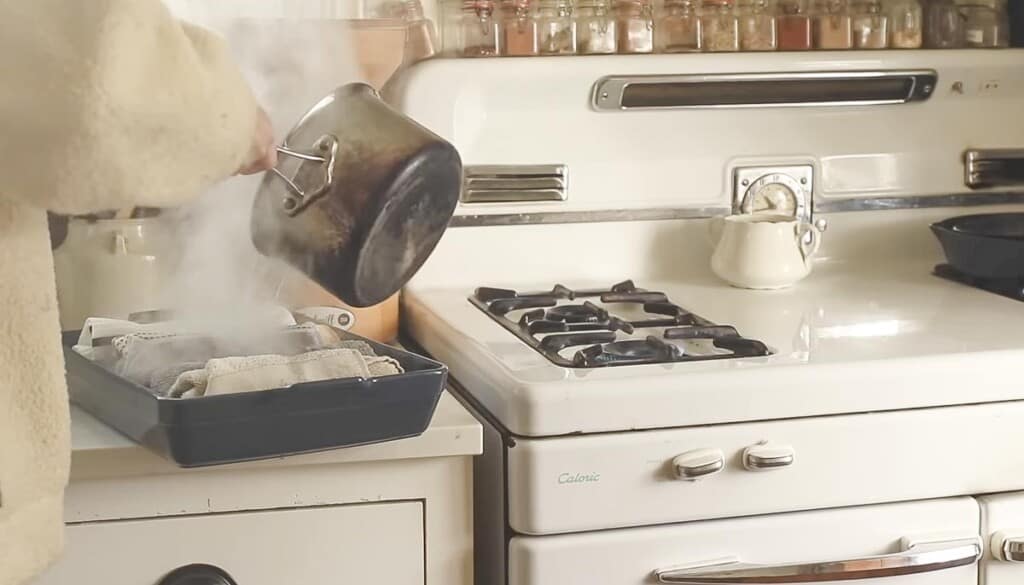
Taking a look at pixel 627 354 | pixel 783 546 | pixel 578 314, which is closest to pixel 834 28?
pixel 578 314

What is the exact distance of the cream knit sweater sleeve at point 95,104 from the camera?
777 millimetres

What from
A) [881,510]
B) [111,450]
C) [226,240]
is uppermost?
[226,240]

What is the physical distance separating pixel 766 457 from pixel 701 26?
2.44 ft

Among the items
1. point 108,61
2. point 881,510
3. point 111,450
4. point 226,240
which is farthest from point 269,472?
point 881,510

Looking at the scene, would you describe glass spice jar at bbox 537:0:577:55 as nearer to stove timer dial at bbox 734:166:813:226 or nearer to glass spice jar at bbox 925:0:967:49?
stove timer dial at bbox 734:166:813:226

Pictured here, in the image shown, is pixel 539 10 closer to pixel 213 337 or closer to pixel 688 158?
pixel 688 158

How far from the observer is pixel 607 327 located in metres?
1.37

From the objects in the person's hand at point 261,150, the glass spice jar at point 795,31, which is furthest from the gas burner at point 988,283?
the person's hand at point 261,150

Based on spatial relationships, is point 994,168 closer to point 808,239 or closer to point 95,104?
point 808,239

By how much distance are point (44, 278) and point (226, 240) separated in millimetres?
358

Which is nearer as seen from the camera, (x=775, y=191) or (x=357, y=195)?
(x=357, y=195)

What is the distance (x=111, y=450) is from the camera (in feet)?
3.49

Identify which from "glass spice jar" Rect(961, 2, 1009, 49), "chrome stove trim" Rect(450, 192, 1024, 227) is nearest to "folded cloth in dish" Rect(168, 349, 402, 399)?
"chrome stove trim" Rect(450, 192, 1024, 227)

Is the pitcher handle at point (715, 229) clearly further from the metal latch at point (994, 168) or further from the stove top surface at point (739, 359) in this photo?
the metal latch at point (994, 168)
